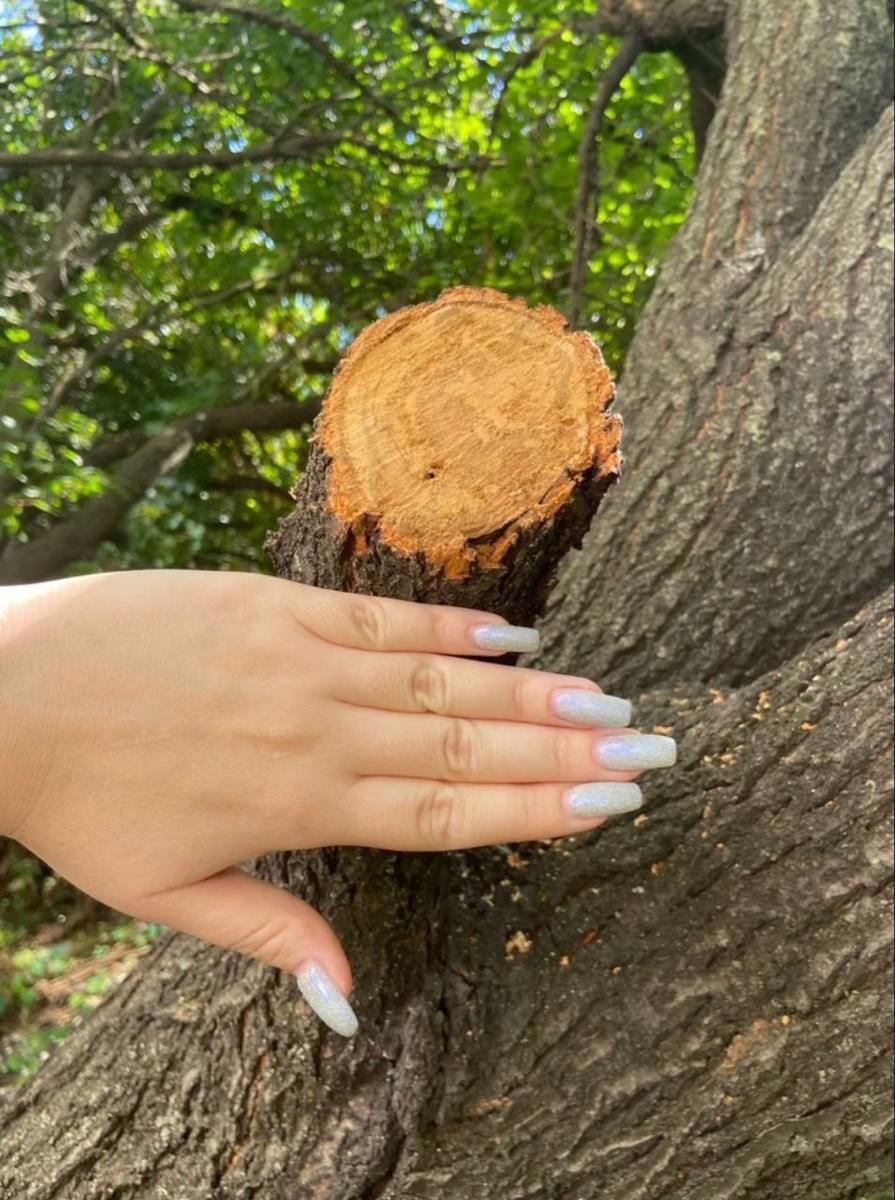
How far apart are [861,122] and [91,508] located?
296 cm

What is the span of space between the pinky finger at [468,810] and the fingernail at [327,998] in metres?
0.14

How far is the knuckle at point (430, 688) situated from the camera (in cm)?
90

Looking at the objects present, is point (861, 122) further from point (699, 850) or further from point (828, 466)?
point (699, 850)

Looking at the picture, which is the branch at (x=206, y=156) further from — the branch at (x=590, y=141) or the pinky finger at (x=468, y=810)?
the pinky finger at (x=468, y=810)

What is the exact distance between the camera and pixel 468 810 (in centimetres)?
90

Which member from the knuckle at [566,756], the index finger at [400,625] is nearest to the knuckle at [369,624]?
the index finger at [400,625]

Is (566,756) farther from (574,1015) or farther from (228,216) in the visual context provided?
(228,216)

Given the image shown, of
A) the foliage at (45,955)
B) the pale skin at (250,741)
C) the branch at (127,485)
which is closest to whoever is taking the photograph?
the pale skin at (250,741)

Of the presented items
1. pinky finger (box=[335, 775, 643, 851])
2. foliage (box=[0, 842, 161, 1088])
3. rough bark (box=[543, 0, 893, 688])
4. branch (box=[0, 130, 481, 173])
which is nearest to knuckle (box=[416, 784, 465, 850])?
pinky finger (box=[335, 775, 643, 851])

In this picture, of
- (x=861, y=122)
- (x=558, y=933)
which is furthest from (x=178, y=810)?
(x=861, y=122)

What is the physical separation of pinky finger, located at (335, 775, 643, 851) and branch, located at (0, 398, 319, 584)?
102 inches

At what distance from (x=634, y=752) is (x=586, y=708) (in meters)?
0.07

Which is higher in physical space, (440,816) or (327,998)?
(440,816)

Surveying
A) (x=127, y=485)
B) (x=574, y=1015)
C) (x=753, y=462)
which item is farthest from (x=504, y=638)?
(x=127, y=485)
